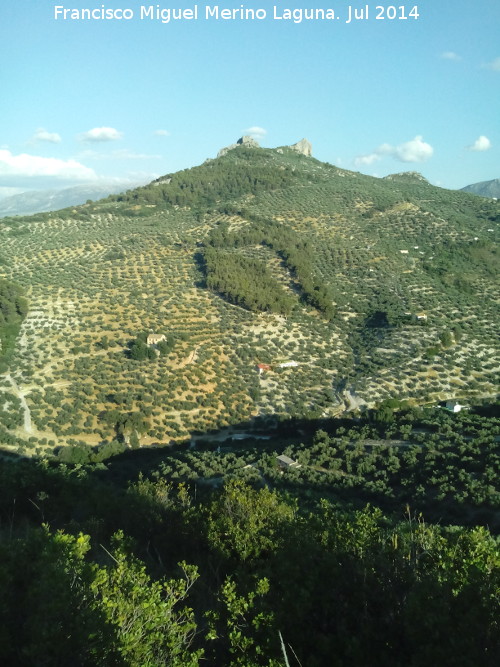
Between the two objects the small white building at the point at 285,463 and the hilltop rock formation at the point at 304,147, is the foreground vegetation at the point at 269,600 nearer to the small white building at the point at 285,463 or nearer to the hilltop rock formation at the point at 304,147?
the small white building at the point at 285,463

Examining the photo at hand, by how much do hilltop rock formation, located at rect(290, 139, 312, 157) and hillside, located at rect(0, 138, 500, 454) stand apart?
127ft

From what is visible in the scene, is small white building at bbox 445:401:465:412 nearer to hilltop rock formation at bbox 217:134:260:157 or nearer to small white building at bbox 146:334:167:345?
small white building at bbox 146:334:167:345

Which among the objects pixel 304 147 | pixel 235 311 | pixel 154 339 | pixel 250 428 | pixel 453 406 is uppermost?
pixel 304 147

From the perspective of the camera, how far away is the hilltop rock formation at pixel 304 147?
99.8m

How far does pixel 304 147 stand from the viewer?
336 ft

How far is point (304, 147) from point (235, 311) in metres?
75.2

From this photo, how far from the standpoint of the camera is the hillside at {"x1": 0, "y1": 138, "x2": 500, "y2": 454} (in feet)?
96.1

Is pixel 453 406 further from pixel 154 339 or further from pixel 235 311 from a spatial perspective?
pixel 154 339

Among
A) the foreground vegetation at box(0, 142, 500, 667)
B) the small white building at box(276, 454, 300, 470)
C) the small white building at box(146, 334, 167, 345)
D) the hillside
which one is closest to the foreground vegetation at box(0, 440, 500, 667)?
the foreground vegetation at box(0, 142, 500, 667)

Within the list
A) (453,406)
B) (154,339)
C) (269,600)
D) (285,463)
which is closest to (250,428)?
(285,463)

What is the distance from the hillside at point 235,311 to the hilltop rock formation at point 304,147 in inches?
1522

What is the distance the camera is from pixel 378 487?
18000 mm

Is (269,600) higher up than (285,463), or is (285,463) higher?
(269,600)

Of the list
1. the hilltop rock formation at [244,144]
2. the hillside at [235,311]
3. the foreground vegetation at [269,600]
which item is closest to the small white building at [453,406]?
the hillside at [235,311]
